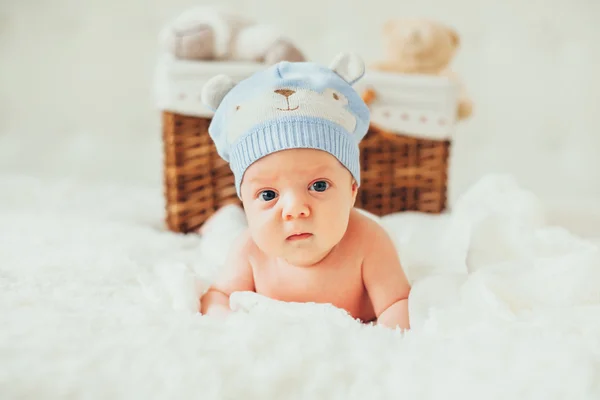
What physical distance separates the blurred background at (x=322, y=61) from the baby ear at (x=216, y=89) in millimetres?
1055

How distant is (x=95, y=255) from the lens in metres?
1.02

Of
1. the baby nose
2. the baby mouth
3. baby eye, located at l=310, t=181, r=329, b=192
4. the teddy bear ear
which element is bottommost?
the baby mouth

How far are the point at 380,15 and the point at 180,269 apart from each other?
1272mm

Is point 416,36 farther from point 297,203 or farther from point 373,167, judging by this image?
point 297,203

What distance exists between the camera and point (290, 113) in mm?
799

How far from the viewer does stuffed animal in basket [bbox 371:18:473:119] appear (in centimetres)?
143

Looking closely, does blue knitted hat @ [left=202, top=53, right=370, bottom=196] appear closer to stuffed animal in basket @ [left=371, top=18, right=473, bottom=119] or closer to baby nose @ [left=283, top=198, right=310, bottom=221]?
baby nose @ [left=283, top=198, right=310, bottom=221]

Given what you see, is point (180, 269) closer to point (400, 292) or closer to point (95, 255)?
point (95, 255)

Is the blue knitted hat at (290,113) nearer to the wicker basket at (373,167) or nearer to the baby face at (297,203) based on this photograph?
the baby face at (297,203)

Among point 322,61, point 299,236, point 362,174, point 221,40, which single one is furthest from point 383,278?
point 322,61

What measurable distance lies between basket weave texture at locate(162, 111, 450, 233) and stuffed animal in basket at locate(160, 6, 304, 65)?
0.14m

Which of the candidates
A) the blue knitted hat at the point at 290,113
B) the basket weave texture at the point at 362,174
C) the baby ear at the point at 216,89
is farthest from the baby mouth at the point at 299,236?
the basket weave texture at the point at 362,174

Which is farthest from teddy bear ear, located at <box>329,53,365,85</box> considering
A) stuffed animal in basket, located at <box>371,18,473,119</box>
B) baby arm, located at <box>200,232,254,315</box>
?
stuffed animal in basket, located at <box>371,18,473,119</box>

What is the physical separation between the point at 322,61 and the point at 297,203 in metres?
1.26
